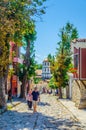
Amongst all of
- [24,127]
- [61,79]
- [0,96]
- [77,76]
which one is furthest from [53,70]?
→ [24,127]

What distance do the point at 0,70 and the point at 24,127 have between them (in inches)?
395

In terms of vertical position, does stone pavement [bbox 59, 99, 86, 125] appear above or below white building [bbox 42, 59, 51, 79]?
below

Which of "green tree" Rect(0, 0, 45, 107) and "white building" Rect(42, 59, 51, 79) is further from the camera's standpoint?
"white building" Rect(42, 59, 51, 79)

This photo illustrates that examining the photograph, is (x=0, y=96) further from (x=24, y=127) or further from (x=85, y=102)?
(x=24, y=127)

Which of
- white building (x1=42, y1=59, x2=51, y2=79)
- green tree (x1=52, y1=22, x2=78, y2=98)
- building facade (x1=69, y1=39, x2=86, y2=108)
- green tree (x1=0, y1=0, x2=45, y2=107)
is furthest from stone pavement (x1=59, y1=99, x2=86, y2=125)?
white building (x1=42, y1=59, x2=51, y2=79)

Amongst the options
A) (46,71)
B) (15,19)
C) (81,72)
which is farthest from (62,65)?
(46,71)

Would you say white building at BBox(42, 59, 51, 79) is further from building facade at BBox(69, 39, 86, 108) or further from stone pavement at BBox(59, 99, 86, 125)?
stone pavement at BBox(59, 99, 86, 125)

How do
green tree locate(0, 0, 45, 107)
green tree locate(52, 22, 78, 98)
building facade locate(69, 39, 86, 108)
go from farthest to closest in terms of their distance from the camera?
green tree locate(52, 22, 78, 98) → building facade locate(69, 39, 86, 108) → green tree locate(0, 0, 45, 107)

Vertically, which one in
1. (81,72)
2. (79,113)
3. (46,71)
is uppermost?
(46,71)

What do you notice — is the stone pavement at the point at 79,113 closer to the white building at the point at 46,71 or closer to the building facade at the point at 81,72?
the building facade at the point at 81,72

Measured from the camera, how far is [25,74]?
52719 millimetres

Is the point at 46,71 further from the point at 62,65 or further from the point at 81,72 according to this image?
the point at 81,72

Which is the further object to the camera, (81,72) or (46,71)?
(46,71)

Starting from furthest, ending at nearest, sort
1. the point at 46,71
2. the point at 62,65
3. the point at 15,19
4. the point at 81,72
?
the point at 46,71 < the point at 62,65 < the point at 81,72 < the point at 15,19
